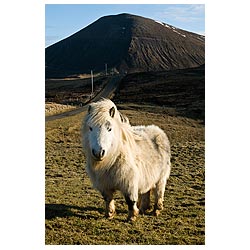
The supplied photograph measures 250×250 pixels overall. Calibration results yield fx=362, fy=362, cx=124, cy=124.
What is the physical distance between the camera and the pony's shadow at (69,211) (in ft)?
17.0

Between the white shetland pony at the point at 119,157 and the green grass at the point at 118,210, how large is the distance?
0.91 ft

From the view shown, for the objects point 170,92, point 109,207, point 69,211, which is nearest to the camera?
point 109,207

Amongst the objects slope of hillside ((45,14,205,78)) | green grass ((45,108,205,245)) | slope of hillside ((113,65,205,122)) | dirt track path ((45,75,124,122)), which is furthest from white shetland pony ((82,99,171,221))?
slope of hillside ((45,14,205,78))

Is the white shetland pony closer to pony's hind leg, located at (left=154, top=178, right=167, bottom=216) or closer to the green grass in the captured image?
pony's hind leg, located at (left=154, top=178, right=167, bottom=216)

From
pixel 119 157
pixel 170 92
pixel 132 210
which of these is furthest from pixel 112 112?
pixel 170 92

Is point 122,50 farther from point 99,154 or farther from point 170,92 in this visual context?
point 99,154

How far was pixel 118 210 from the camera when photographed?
552cm

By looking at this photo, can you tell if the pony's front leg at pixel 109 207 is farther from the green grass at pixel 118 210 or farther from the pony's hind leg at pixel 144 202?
the pony's hind leg at pixel 144 202

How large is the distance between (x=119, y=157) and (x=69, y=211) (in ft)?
4.32

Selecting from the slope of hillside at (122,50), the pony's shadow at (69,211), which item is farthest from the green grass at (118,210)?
the slope of hillside at (122,50)
